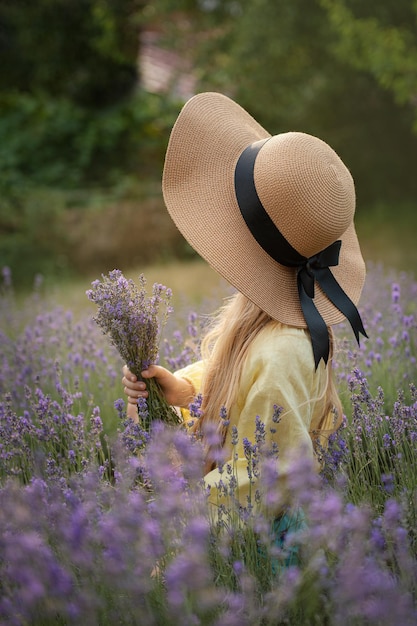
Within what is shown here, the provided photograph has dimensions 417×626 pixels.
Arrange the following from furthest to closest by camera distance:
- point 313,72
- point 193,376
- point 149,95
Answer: point 149,95 < point 313,72 < point 193,376

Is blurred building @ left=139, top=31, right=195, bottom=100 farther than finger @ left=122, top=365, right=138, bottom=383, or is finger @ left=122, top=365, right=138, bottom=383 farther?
blurred building @ left=139, top=31, right=195, bottom=100

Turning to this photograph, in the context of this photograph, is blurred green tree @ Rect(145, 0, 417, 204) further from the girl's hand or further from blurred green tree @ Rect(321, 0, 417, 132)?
the girl's hand

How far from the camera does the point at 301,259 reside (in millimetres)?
2428

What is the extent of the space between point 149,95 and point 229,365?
12907 millimetres

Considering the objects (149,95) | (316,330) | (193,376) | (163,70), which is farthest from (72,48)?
(316,330)

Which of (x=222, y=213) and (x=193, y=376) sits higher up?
(x=222, y=213)

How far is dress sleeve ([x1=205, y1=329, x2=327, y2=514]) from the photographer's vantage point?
2230 millimetres

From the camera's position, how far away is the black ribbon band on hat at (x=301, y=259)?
2.33 meters

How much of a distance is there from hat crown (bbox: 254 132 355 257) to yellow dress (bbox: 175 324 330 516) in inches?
11.7

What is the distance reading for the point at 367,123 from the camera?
12.8m

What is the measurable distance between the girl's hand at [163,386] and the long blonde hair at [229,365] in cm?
12

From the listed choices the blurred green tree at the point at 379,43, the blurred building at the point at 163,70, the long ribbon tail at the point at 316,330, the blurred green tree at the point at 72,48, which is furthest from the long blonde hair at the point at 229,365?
the blurred green tree at the point at 72,48

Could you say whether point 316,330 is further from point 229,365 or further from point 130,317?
point 130,317

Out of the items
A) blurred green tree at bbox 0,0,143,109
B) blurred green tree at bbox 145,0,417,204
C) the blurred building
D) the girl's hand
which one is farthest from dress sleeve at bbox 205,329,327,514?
blurred green tree at bbox 0,0,143,109
